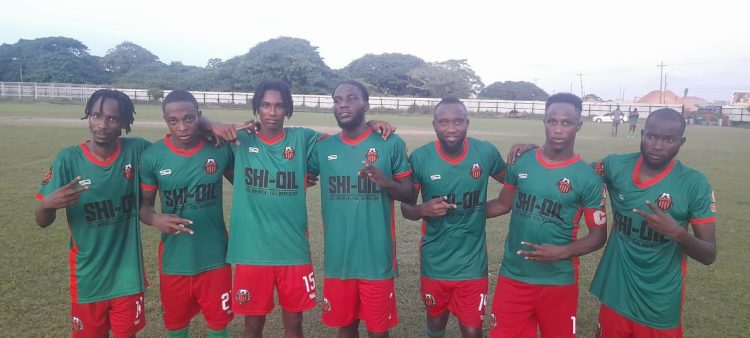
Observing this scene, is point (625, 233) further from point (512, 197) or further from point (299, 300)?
point (299, 300)

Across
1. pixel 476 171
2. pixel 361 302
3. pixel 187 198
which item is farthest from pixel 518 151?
pixel 187 198

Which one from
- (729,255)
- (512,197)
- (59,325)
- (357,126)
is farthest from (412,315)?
(729,255)

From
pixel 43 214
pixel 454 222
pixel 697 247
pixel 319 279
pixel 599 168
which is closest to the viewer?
pixel 697 247

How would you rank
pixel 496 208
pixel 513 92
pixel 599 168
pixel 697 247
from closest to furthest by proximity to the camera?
pixel 697 247
pixel 599 168
pixel 496 208
pixel 513 92

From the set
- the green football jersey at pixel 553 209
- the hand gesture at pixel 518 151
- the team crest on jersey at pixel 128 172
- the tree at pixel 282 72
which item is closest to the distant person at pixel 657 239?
the green football jersey at pixel 553 209

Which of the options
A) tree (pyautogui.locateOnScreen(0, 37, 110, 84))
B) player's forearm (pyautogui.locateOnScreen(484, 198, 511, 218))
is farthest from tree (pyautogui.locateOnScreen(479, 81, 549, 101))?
player's forearm (pyautogui.locateOnScreen(484, 198, 511, 218))

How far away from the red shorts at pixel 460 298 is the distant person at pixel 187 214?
1.50 m

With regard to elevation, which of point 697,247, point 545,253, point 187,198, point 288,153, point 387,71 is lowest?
point 545,253

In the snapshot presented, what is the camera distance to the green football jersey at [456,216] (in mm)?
3746

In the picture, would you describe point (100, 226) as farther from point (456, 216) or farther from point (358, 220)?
point (456, 216)

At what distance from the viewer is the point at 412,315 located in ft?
15.9

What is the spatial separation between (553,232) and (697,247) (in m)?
0.82

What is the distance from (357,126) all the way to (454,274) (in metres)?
1.29

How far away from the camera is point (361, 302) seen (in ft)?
12.2
